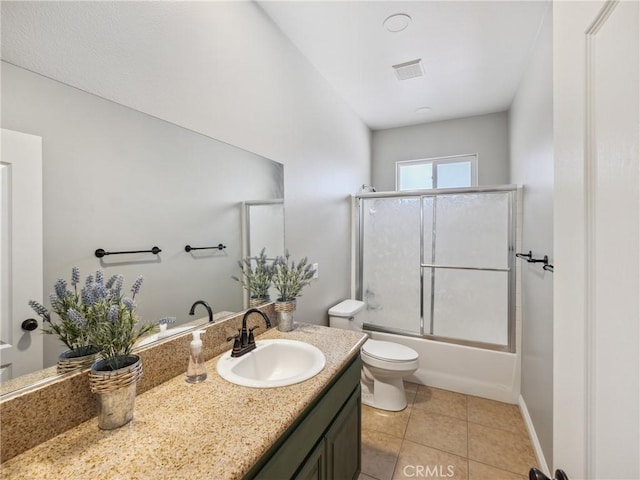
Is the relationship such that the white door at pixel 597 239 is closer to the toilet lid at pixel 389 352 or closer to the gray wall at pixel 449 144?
the toilet lid at pixel 389 352

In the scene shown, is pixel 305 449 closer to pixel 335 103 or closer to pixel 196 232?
pixel 196 232

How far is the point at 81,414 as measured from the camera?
860 millimetres

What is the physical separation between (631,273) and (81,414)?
1288 mm

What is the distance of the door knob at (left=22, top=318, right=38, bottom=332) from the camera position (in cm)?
80

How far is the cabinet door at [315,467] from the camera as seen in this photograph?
3.33 ft

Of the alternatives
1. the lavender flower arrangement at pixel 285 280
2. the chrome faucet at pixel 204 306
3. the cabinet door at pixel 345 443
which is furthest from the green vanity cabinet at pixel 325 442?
the chrome faucet at pixel 204 306

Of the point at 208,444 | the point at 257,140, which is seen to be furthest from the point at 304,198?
the point at 208,444

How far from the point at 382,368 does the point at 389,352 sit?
0.15 meters

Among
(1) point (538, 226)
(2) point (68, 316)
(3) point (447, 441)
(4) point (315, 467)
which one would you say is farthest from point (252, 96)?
(3) point (447, 441)

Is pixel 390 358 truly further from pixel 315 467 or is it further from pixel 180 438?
pixel 180 438

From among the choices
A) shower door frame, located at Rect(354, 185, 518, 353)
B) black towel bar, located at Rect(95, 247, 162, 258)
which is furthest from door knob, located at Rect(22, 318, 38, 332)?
shower door frame, located at Rect(354, 185, 518, 353)

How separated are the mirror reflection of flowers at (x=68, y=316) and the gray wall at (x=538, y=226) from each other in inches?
80.8

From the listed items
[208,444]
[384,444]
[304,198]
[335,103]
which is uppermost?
[335,103]

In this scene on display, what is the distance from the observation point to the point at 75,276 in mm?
897
